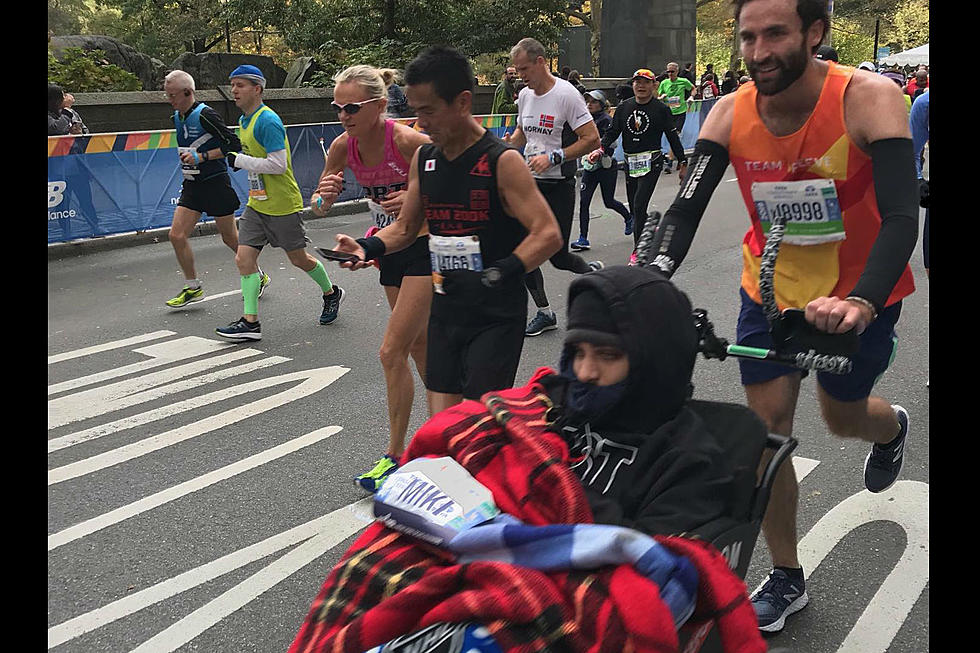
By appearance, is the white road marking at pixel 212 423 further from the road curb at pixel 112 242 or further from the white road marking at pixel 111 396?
A: the road curb at pixel 112 242

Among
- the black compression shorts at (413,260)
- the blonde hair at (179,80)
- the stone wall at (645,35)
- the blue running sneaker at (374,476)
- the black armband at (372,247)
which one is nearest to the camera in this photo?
the black armband at (372,247)

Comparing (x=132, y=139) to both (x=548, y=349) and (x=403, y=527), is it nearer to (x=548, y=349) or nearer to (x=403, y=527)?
(x=548, y=349)

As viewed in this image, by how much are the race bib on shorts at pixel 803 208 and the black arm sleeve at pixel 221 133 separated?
18.8ft

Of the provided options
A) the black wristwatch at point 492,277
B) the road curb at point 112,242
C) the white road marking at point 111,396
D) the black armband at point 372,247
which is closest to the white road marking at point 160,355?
the white road marking at point 111,396

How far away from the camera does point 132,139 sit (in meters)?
11.6

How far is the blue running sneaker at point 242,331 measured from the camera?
287 inches

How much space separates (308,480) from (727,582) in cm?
305

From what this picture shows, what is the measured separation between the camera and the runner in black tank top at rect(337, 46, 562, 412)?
384 cm

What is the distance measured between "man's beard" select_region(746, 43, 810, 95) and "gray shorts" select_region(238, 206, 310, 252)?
5077 millimetres

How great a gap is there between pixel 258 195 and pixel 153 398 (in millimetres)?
2010

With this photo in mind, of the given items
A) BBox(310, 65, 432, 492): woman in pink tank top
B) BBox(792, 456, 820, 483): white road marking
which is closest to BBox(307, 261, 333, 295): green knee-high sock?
BBox(310, 65, 432, 492): woman in pink tank top

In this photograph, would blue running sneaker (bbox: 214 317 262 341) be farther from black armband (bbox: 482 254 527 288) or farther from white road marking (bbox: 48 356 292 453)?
black armband (bbox: 482 254 527 288)

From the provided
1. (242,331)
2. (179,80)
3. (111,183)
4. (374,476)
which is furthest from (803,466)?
(111,183)
